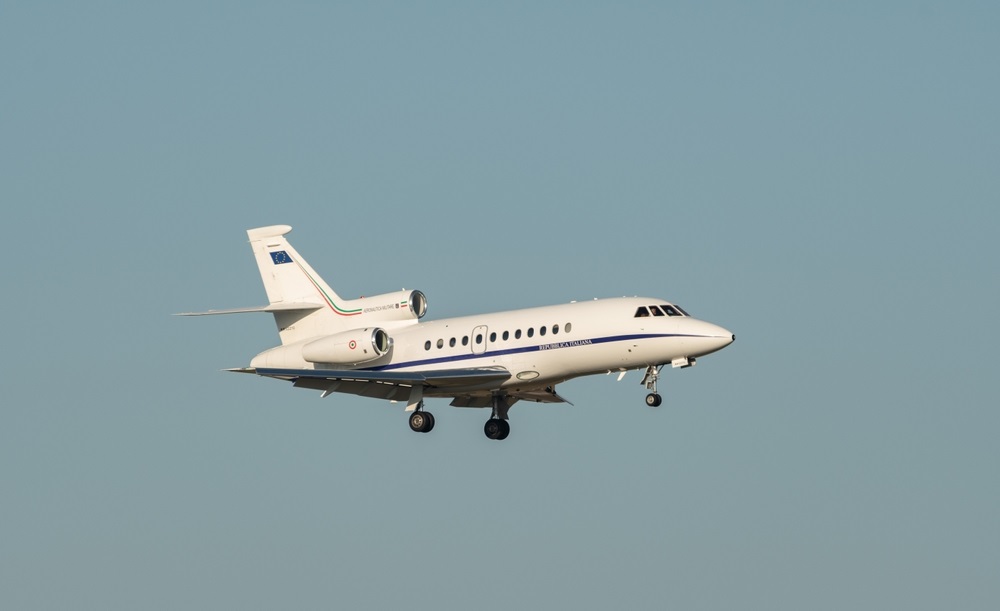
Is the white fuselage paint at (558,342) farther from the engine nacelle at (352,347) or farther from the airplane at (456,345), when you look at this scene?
the engine nacelle at (352,347)

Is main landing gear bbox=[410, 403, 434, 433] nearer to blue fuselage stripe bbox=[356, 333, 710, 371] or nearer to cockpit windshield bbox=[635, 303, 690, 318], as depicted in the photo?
blue fuselage stripe bbox=[356, 333, 710, 371]

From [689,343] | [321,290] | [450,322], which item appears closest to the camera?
[689,343]

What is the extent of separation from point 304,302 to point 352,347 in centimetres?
391

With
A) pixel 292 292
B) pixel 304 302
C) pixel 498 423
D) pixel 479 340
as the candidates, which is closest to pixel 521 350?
pixel 479 340

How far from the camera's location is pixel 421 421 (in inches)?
1911

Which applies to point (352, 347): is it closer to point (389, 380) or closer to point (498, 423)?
point (389, 380)

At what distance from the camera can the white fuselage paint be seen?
4525 centimetres

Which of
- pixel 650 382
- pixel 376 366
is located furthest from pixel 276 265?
pixel 650 382

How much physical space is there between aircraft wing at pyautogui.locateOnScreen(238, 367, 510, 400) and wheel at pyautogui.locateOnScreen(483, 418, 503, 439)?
1.76 metres

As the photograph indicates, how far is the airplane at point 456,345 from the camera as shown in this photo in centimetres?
4553

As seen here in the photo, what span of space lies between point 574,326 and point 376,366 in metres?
6.21

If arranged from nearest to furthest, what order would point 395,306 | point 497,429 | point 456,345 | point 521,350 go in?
1. point 521,350
2. point 456,345
3. point 497,429
4. point 395,306

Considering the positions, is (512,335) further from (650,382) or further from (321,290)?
(321,290)

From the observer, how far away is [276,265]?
174 feet
